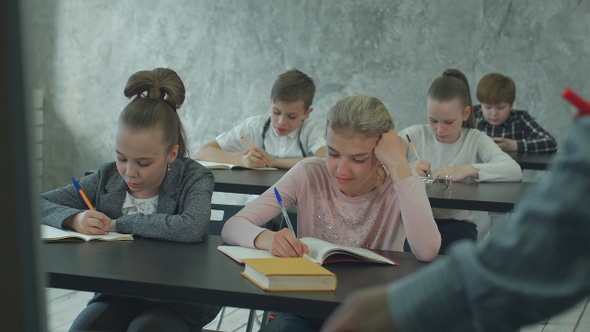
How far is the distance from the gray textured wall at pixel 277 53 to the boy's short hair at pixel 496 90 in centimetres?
35

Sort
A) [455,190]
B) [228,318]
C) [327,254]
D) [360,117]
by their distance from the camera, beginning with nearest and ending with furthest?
[327,254], [360,117], [455,190], [228,318]

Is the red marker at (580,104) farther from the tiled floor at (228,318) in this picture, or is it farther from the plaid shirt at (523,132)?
the plaid shirt at (523,132)

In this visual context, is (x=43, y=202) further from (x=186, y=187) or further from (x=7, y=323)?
(x=7, y=323)

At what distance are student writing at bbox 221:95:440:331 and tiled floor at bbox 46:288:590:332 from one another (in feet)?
4.79

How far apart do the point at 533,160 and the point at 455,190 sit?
131cm

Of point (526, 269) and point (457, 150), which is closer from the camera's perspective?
point (526, 269)

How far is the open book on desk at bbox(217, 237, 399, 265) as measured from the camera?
6.32ft

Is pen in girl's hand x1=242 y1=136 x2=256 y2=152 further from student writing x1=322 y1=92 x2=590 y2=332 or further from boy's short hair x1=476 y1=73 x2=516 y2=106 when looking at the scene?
student writing x1=322 y1=92 x2=590 y2=332

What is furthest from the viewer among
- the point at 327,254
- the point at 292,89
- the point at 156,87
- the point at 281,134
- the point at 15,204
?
the point at 281,134

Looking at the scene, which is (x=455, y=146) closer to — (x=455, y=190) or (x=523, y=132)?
(x=455, y=190)

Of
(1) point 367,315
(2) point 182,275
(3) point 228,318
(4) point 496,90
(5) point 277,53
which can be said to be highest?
(5) point 277,53

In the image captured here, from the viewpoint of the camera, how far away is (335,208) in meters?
2.40

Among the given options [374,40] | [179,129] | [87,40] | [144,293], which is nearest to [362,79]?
[374,40]

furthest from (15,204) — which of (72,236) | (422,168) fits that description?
(422,168)
